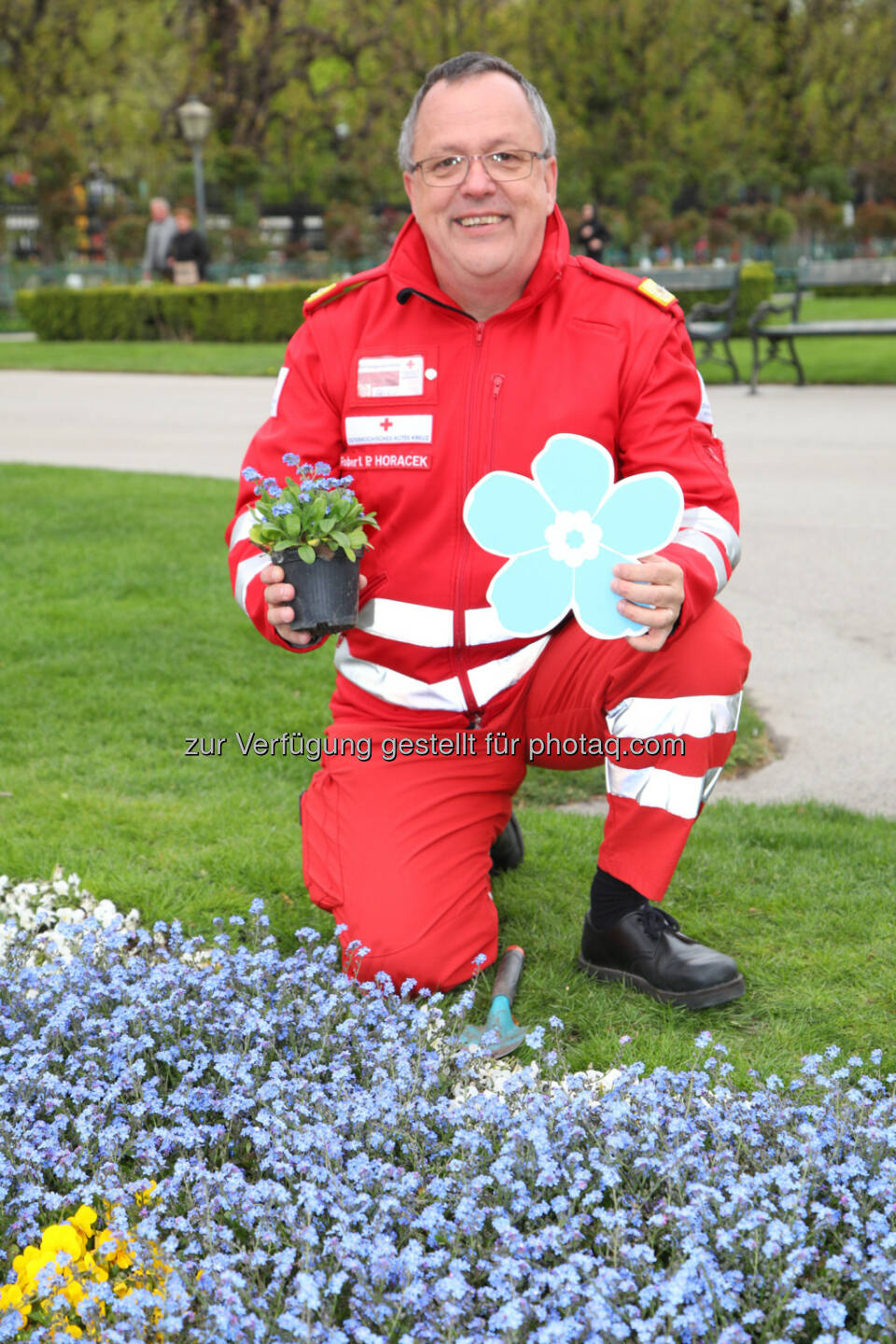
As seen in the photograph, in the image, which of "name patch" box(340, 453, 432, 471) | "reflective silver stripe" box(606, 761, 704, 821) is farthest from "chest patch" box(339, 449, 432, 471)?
"reflective silver stripe" box(606, 761, 704, 821)

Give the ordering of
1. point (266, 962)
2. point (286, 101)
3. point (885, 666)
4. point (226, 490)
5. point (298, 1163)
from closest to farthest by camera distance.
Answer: point (298, 1163) < point (266, 962) < point (885, 666) < point (226, 490) < point (286, 101)

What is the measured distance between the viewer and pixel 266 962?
9.00 ft

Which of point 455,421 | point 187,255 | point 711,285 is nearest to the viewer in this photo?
point 455,421

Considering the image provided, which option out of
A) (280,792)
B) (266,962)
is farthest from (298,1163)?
(280,792)

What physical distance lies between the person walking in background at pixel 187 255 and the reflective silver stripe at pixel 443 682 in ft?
66.3

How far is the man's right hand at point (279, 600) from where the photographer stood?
8.95ft

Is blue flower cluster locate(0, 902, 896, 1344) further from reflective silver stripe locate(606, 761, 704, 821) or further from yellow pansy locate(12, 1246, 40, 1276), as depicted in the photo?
reflective silver stripe locate(606, 761, 704, 821)

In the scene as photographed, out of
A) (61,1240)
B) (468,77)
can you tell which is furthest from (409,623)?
(61,1240)

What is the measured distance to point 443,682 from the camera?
311cm

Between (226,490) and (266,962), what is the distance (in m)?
6.16

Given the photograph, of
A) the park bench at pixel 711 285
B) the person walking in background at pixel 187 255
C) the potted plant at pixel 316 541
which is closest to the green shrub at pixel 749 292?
the park bench at pixel 711 285

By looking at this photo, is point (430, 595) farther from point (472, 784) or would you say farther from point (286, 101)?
point (286, 101)

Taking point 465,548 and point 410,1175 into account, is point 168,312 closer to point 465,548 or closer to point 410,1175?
point 465,548

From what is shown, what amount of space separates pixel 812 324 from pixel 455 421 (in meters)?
11.6
